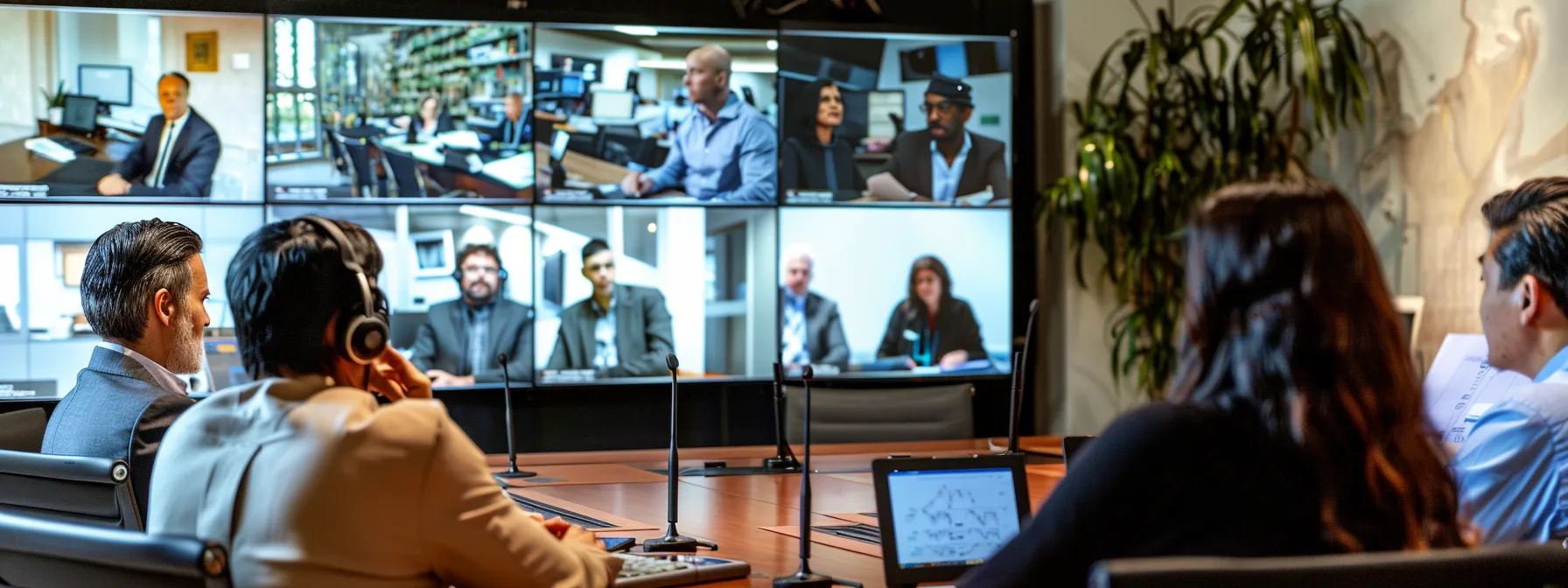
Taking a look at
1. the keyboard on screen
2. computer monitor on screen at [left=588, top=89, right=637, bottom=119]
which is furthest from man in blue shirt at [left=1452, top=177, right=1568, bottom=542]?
computer monitor on screen at [left=588, top=89, right=637, bottom=119]

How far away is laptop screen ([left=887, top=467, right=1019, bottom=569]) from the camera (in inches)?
71.7

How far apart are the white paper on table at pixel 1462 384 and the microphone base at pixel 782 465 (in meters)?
1.48

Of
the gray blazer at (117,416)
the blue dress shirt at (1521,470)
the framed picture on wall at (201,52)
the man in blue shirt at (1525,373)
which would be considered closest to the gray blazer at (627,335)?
the framed picture on wall at (201,52)

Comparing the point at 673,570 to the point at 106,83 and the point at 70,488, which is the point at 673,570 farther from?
the point at 106,83

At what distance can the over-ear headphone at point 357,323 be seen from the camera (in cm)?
144

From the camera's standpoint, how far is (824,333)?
5309 mm

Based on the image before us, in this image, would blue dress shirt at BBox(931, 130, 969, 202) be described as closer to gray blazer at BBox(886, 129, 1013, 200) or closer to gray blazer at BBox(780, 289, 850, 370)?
gray blazer at BBox(886, 129, 1013, 200)

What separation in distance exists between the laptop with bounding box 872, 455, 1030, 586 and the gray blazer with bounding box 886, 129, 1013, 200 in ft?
11.3

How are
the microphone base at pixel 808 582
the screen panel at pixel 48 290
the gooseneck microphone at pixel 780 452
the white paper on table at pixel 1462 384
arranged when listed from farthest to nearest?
the screen panel at pixel 48 290 → the gooseneck microphone at pixel 780 452 → the white paper on table at pixel 1462 384 → the microphone base at pixel 808 582

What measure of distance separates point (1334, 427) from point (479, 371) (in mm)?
4126

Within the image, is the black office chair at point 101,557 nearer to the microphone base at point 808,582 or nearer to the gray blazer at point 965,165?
the microphone base at point 808,582

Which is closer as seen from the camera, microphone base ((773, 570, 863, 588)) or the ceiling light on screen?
microphone base ((773, 570, 863, 588))

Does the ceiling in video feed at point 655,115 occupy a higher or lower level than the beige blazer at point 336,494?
higher

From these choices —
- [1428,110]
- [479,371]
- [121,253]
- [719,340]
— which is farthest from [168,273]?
[1428,110]
